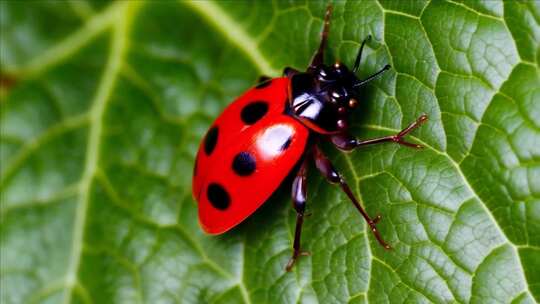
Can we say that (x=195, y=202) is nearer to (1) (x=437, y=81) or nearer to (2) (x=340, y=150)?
(2) (x=340, y=150)

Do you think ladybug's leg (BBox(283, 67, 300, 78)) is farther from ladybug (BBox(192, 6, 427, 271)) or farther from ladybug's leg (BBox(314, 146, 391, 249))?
ladybug's leg (BBox(314, 146, 391, 249))

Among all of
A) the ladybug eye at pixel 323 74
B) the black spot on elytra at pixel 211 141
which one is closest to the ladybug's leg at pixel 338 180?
the ladybug eye at pixel 323 74

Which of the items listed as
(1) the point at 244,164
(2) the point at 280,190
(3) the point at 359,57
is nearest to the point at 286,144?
(1) the point at 244,164

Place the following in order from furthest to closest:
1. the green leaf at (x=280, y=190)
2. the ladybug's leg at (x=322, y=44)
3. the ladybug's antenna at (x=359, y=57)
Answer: the ladybug's leg at (x=322, y=44)
the ladybug's antenna at (x=359, y=57)
the green leaf at (x=280, y=190)

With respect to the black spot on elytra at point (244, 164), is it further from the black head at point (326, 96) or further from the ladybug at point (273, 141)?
the black head at point (326, 96)

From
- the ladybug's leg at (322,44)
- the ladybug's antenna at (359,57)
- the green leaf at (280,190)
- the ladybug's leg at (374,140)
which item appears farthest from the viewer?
the ladybug's leg at (322,44)

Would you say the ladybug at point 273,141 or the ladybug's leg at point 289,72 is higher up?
the ladybug's leg at point 289,72

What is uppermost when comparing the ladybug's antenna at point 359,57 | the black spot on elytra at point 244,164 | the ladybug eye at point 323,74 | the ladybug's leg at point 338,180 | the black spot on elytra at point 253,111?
the black spot on elytra at point 253,111
